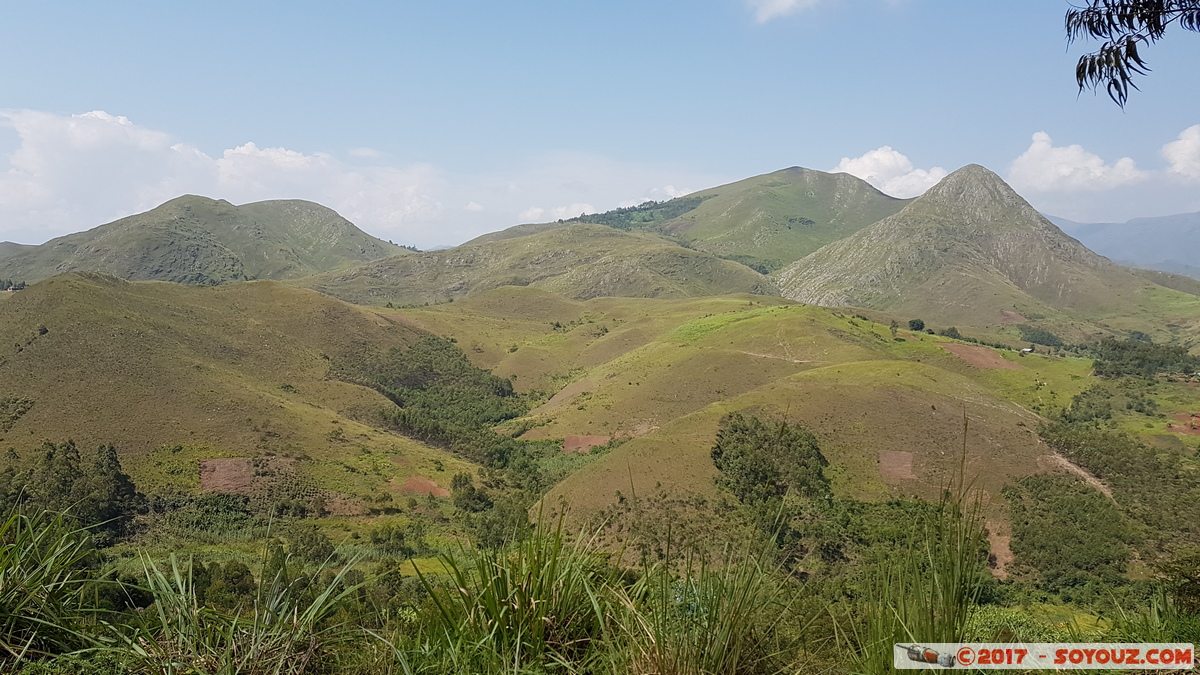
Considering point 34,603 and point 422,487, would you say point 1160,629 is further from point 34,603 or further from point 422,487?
point 422,487

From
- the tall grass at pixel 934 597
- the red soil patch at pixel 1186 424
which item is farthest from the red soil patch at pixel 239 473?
the red soil patch at pixel 1186 424

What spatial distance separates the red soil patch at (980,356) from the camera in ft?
204

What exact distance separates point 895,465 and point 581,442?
83.9ft

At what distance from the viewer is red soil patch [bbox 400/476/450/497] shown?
45750 millimetres

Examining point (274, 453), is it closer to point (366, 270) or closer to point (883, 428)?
point (883, 428)

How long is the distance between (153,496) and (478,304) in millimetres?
89111

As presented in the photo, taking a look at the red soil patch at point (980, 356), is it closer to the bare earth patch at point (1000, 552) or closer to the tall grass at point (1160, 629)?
the bare earth patch at point (1000, 552)

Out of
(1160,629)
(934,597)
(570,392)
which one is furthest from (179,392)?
(1160,629)

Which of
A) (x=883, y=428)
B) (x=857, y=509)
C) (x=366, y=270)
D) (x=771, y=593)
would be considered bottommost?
(x=857, y=509)

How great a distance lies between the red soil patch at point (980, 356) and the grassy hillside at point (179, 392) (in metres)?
51.4

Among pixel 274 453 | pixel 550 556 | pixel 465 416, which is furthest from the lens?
pixel 465 416

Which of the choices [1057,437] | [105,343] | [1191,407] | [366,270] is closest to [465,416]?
[105,343]

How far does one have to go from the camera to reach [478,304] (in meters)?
126

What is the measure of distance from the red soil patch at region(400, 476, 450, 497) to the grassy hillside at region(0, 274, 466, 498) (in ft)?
2.06
